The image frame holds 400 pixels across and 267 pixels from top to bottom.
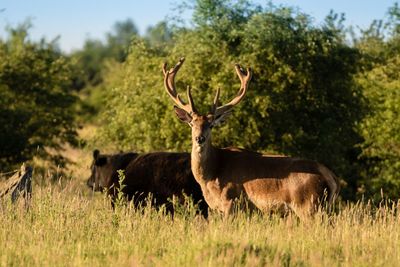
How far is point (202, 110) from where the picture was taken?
17422mm

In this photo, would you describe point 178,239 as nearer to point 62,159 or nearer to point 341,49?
point 341,49

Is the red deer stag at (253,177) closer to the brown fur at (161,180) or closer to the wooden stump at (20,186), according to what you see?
the brown fur at (161,180)

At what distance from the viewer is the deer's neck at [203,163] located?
1200 centimetres

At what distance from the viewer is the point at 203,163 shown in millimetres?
12031

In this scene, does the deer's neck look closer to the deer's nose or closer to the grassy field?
the deer's nose

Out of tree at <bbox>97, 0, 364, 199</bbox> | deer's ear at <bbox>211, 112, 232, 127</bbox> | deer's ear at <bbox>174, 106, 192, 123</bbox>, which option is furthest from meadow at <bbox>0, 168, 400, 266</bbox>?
tree at <bbox>97, 0, 364, 199</bbox>

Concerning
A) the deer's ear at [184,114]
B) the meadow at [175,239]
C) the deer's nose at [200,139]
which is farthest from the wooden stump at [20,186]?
the deer's nose at [200,139]

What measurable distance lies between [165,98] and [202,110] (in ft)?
3.03

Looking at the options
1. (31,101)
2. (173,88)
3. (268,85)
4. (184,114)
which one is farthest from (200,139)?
(31,101)

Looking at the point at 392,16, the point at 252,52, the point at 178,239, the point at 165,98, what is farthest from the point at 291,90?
the point at 178,239

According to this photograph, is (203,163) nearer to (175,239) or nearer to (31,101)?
(175,239)

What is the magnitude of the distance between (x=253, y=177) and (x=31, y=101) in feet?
36.0

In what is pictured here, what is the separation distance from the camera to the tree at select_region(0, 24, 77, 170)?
20047 millimetres

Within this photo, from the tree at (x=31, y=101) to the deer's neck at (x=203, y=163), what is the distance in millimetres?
8667
